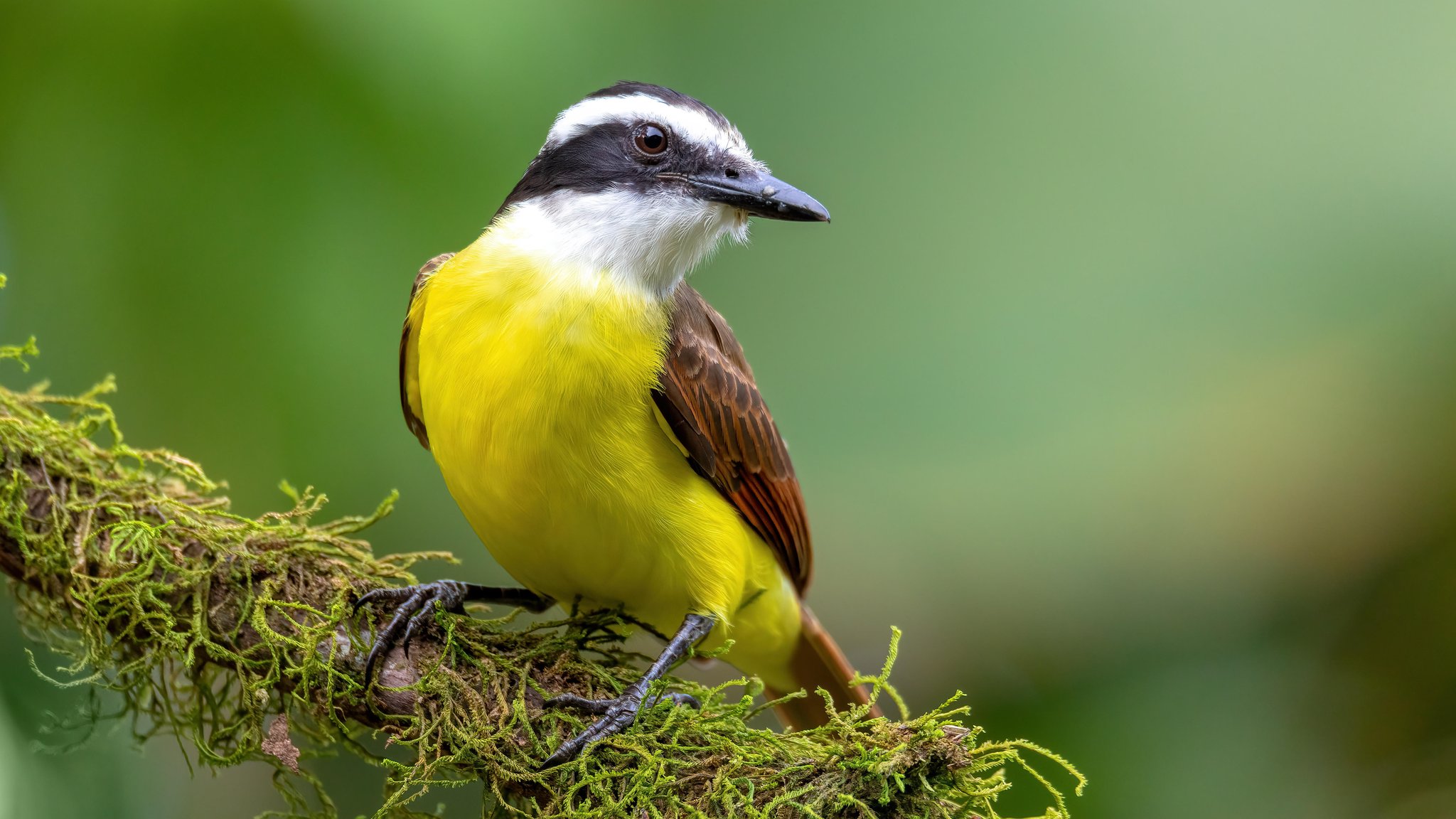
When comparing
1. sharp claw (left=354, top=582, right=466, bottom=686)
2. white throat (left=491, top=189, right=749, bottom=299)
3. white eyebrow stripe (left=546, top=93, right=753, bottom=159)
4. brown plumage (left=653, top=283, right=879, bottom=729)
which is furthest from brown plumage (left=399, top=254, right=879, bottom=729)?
sharp claw (left=354, top=582, right=466, bottom=686)

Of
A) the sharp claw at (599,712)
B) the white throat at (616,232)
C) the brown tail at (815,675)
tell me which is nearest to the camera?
the sharp claw at (599,712)

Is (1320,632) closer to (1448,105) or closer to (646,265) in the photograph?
(1448,105)

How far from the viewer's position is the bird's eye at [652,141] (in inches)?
117

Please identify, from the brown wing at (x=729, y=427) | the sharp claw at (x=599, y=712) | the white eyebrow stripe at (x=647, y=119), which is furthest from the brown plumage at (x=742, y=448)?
the sharp claw at (x=599, y=712)

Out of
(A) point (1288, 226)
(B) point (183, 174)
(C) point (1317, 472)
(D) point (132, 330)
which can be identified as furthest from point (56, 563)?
(C) point (1317, 472)

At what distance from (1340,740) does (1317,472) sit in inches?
45.9

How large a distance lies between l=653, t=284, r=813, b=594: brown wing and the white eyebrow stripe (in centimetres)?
44

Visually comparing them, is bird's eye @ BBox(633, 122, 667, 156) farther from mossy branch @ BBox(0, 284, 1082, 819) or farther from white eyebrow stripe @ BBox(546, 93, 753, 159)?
mossy branch @ BBox(0, 284, 1082, 819)

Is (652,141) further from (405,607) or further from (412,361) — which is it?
(405,607)

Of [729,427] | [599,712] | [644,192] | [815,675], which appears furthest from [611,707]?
[815,675]

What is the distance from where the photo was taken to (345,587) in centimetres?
268

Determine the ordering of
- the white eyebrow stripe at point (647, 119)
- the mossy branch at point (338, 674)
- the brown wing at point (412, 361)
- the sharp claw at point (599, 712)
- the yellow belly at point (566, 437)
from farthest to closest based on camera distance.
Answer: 1. the brown wing at point (412, 361)
2. the white eyebrow stripe at point (647, 119)
3. the yellow belly at point (566, 437)
4. the sharp claw at point (599, 712)
5. the mossy branch at point (338, 674)

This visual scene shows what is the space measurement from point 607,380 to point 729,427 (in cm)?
45

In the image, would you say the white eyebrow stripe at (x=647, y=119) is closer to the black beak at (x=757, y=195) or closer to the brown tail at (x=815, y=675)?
the black beak at (x=757, y=195)
